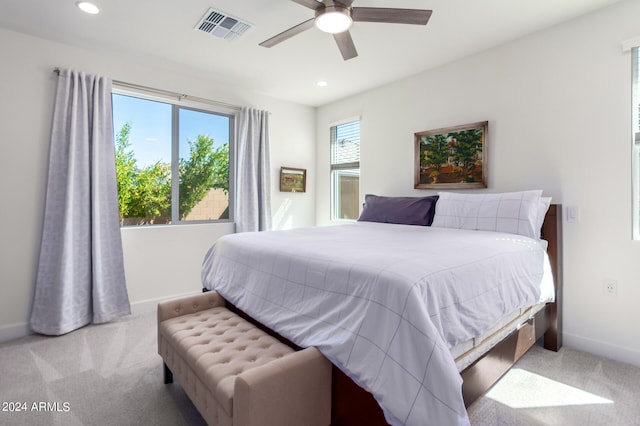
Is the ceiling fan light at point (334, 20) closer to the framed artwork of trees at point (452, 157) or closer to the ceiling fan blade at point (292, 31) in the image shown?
the ceiling fan blade at point (292, 31)

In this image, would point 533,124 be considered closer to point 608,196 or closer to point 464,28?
point 608,196

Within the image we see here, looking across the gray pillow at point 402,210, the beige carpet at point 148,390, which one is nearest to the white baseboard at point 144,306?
the beige carpet at point 148,390

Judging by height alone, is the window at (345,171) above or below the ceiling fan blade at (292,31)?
below

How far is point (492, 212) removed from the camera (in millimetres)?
2451

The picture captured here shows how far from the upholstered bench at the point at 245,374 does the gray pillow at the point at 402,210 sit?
1.81m

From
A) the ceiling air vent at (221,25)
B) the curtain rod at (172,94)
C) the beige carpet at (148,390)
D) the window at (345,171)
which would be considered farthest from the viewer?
the window at (345,171)

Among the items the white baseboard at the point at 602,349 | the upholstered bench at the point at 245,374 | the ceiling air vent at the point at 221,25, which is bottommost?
the white baseboard at the point at 602,349

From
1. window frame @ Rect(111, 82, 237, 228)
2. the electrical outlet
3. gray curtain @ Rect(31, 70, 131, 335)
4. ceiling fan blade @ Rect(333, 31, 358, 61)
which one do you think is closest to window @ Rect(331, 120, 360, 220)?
window frame @ Rect(111, 82, 237, 228)

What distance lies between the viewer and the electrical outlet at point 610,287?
7.39ft

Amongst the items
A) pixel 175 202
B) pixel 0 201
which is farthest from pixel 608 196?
pixel 0 201

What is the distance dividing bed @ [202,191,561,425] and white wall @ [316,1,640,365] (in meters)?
0.21

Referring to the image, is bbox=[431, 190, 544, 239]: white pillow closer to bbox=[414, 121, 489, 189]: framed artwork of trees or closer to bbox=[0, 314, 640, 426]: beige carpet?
bbox=[414, 121, 489, 189]: framed artwork of trees

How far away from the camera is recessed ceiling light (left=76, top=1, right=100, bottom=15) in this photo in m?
2.22

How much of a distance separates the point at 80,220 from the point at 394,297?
2.86 meters
